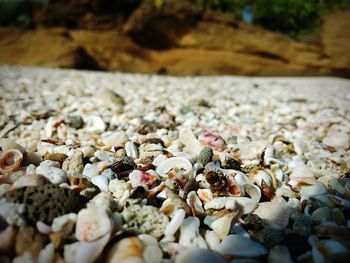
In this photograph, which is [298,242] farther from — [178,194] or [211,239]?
[178,194]

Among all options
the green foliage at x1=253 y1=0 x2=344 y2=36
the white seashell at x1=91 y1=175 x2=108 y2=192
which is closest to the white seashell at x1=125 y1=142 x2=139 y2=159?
the white seashell at x1=91 y1=175 x2=108 y2=192

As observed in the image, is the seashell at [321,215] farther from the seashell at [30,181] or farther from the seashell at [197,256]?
the seashell at [30,181]

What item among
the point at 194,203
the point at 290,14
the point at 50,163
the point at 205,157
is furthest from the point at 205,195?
the point at 290,14

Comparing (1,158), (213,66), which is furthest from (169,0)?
(1,158)

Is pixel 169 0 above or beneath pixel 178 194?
above

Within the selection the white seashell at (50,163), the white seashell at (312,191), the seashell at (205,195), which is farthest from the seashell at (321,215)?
the white seashell at (50,163)

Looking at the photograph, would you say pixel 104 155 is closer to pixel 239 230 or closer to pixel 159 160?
pixel 159 160

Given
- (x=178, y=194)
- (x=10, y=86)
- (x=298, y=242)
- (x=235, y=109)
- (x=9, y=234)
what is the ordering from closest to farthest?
(x=9, y=234)
(x=298, y=242)
(x=178, y=194)
(x=235, y=109)
(x=10, y=86)
